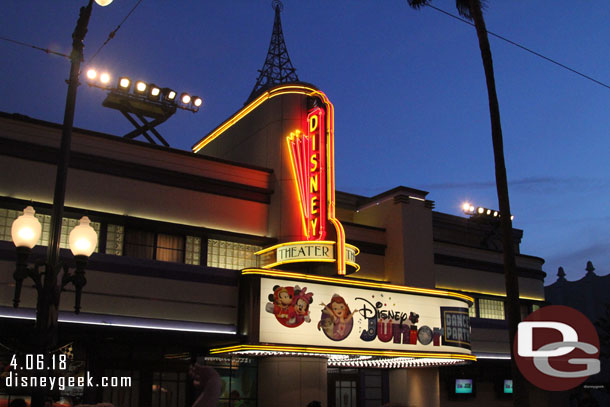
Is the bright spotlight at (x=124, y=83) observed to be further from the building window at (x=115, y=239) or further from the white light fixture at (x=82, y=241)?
the white light fixture at (x=82, y=241)

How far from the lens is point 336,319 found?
1953 centimetres

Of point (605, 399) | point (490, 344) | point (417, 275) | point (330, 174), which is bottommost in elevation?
point (605, 399)

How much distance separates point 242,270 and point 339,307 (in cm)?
312

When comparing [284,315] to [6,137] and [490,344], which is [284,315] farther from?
[490,344]

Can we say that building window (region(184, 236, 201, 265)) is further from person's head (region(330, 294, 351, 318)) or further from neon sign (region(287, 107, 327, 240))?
person's head (region(330, 294, 351, 318))

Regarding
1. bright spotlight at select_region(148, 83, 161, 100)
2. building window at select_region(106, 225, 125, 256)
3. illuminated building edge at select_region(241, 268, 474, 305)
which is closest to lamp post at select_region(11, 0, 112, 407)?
illuminated building edge at select_region(241, 268, 474, 305)

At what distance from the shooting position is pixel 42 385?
9.19 meters

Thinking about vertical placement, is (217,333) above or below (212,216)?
below

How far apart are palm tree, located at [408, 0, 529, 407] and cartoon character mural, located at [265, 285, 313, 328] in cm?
586

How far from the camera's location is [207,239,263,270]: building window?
68.2ft

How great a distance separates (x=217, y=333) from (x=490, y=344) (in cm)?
1301

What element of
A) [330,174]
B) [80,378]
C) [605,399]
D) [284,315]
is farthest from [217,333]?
[605,399]

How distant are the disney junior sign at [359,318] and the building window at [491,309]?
19.7 feet

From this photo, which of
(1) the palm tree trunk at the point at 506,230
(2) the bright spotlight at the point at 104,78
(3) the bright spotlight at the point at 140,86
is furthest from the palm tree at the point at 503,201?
(3) the bright spotlight at the point at 140,86
